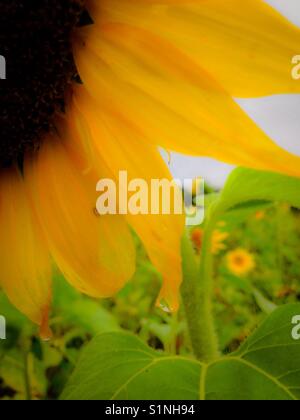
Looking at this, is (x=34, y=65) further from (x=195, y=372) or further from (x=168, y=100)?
(x=195, y=372)

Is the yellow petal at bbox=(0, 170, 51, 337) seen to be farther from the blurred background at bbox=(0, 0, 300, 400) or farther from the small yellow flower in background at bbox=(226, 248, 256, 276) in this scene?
the small yellow flower in background at bbox=(226, 248, 256, 276)

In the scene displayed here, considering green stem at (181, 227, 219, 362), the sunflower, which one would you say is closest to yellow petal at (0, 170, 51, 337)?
the sunflower

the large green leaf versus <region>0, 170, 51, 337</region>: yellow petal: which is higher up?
<region>0, 170, 51, 337</region>: yellow petal

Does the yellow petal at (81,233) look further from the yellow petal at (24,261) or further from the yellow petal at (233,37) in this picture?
the yellow petal at (233,37)

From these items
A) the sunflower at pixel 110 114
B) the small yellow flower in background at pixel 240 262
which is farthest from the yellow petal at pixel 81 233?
the small yellow flower in background at pixel 240 262

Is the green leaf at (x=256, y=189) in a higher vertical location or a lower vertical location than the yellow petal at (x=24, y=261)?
higher

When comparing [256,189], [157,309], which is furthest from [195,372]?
[157,309]
